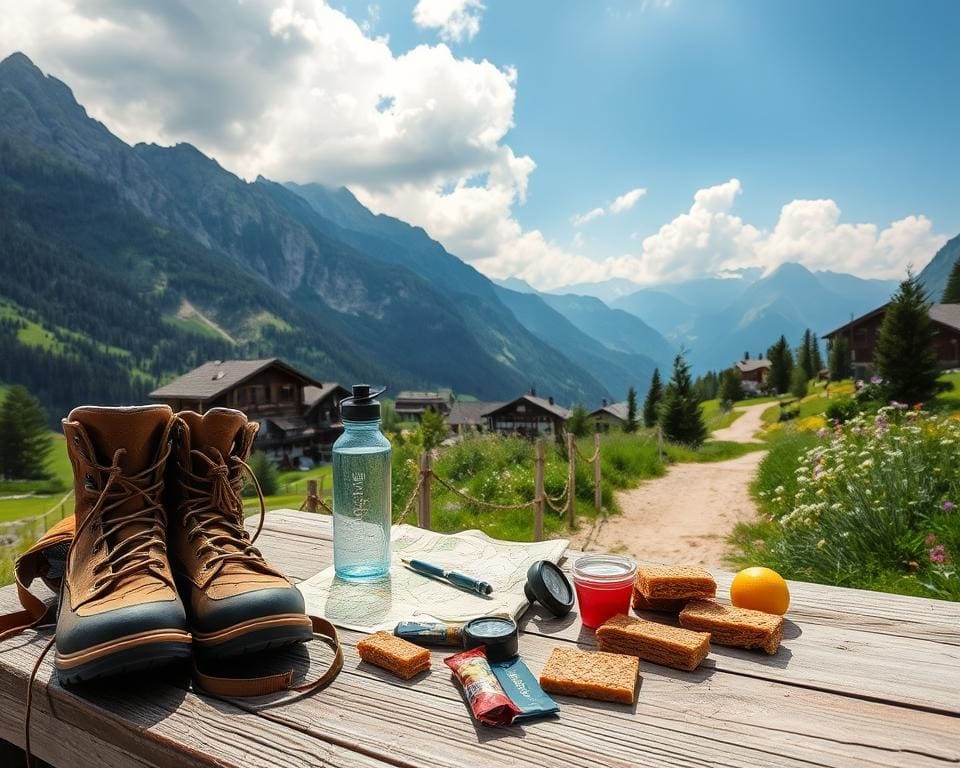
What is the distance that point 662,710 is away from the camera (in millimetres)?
1270

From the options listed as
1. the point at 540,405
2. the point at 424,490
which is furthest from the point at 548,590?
the point at 540,405

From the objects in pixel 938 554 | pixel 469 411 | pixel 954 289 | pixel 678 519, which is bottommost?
pixel 469 411

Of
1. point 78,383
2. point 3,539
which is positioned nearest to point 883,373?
point 3,539

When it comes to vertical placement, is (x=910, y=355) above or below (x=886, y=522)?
above

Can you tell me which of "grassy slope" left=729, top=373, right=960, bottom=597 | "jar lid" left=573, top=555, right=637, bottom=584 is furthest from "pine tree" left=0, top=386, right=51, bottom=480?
"jar lid" left=573, top=555, right=637, bottom=584

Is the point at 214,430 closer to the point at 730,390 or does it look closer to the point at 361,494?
the point at 361,494

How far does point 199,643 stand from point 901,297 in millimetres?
34282

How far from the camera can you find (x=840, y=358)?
5862 cm

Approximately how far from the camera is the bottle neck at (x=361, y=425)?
6.43 ft

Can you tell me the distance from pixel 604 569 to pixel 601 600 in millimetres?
107

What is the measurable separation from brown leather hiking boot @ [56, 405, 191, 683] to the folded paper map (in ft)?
1.82

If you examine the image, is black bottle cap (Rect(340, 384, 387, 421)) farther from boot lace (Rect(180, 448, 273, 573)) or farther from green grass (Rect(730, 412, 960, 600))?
green grass (Rect(730, 412, 960, 600))

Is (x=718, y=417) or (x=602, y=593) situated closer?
(x=602, y=593)

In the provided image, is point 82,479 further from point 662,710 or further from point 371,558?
point 662,710
